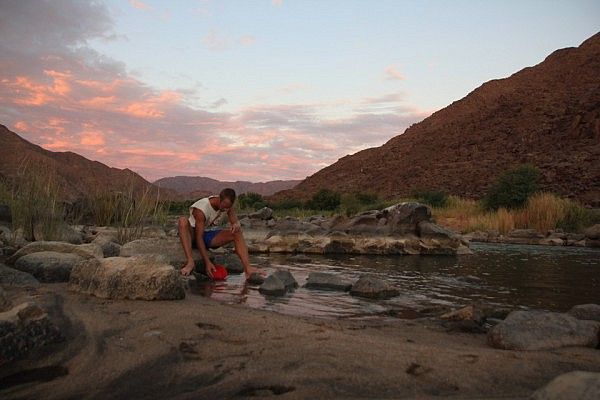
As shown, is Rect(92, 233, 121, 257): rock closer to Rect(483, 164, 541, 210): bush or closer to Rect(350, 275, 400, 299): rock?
Rect(350, 275, 400, 299): rock

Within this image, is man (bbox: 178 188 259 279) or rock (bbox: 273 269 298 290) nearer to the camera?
rock (bbox: 273 269 298 290)

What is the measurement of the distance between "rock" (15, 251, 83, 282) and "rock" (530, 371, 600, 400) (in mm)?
4502

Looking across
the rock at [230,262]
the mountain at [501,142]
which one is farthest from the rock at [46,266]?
the mountain at [501,142]

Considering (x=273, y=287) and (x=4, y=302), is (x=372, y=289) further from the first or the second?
(x=4, y=302)

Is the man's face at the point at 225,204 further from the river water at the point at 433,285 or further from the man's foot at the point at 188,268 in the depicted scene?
the river water at the point at 433,285

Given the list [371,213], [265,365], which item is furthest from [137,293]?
[371,213]

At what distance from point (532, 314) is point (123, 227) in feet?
23.1

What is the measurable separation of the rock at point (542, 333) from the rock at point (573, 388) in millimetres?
1481

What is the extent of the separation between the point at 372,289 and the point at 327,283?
65 centimetres

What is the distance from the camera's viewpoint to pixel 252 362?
2.65 metres

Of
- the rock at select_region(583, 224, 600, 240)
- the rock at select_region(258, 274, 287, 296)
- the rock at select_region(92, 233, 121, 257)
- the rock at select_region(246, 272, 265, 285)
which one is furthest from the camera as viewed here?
the rock at select_region(583, 224, 600, 240)

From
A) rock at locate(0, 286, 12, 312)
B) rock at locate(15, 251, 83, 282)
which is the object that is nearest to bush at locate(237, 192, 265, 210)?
rock at locate(15, 251, 83, 282)

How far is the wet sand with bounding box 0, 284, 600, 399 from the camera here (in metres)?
2.29

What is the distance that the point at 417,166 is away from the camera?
166 ft
